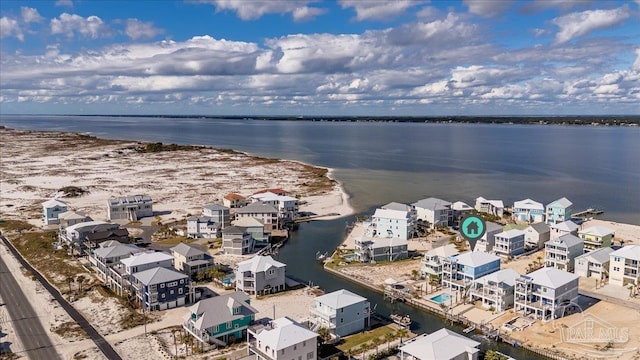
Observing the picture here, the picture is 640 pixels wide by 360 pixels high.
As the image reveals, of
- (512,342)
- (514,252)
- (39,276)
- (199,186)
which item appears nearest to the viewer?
(512,342)

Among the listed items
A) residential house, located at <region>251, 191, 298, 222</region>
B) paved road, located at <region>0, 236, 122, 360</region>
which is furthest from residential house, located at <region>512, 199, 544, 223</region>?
paved road, located at <region>0, 236, 122, 360</region>

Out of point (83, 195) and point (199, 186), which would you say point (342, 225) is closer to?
point (199, 186)

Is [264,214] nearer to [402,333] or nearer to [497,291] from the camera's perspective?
[402,333]

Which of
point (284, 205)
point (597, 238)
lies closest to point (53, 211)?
point (284, 205)

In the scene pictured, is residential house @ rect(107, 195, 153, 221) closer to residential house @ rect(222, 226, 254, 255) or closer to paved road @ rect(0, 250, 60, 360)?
residential house @ rect(222, 226, 254, 255)

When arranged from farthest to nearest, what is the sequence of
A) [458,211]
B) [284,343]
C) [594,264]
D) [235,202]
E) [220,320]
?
[235,202], [458,211], [594,264], [220,320], [284,343]

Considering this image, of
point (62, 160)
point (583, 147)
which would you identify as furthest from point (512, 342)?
point (583, 147)
